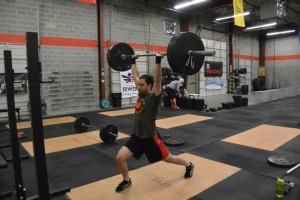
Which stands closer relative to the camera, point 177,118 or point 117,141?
point 117,141

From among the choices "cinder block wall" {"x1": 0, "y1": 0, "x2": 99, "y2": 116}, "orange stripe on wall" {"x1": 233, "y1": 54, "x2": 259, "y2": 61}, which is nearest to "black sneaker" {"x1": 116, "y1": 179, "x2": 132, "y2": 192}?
"cinder block wall" {"x1": 0, "y1": 0, "x2": 99, "y2": 116}

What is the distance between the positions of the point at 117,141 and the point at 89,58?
15.6 feet

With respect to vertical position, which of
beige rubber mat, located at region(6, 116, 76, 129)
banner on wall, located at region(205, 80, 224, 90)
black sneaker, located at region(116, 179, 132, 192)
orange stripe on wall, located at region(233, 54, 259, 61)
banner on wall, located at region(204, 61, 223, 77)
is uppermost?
orange stripe on wall, located at region(233, 54, 259, 61)

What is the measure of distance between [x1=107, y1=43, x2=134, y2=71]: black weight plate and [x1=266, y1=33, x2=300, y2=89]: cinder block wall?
15.3m

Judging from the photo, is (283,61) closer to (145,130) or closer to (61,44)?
(61,44)

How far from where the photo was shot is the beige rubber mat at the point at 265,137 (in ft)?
13.9

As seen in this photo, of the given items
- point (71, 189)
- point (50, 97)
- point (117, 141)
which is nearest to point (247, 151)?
point (117, 141)

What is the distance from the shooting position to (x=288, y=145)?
13.7 ft

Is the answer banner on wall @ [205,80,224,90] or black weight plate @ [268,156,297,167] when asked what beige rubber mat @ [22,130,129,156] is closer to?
black weight plate @ [268,156,297,167]

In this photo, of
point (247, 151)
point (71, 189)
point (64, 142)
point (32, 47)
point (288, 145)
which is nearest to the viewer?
point (32, 47)

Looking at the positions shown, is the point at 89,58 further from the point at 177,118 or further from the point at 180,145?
the point at 180,145

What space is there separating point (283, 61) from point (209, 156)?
15.5m

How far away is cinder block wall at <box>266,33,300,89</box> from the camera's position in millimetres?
15711

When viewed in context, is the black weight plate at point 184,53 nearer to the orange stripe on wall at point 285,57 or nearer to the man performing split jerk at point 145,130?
the man performing split jerk at point 145,130
